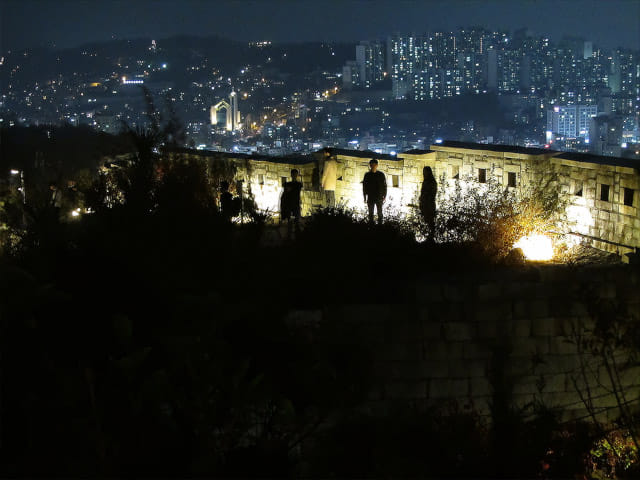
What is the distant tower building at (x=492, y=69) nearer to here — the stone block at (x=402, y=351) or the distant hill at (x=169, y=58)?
the distant hill at (x=169, y=58)

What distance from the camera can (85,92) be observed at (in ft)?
171

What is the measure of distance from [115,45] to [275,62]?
17.9 meters

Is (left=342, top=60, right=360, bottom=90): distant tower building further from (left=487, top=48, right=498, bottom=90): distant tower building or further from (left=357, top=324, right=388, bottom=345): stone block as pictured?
(left=357, top=324, right=388, bottom=345): stone block

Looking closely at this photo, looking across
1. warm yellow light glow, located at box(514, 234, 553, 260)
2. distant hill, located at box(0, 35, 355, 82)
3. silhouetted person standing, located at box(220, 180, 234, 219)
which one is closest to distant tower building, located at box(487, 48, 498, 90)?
distant hill, located at box(0, 35, 355, 82)

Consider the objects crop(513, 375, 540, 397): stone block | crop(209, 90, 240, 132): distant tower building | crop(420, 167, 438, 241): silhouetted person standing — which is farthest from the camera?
crop(209, 90, 240, 132): distant tower building

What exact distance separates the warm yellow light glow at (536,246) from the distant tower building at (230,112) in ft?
135

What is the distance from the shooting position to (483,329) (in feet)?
19.3

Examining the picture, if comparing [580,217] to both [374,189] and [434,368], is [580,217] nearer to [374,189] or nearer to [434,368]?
[374,189]

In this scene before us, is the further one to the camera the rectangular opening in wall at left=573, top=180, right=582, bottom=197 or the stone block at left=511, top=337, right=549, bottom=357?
the rectangular opening in wall at left=573, top=180, right=582, bottom=197

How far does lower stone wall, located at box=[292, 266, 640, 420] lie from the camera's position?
5867 mm

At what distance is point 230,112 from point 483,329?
48896 millimetres

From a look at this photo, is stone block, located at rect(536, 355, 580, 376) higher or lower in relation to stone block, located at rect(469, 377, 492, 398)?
higher

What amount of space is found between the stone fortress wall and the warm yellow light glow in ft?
2.69

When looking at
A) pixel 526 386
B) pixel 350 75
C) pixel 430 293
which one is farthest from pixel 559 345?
pixel 350 75
